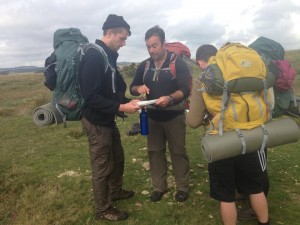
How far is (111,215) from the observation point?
5543 millimetres

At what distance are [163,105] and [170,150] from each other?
1.17m

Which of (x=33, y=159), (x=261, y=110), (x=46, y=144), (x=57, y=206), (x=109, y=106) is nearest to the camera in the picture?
(x=261, y=110)

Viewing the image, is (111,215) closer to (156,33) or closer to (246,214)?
(246,214)

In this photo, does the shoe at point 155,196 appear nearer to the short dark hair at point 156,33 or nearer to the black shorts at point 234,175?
the black shorts at point 234,175


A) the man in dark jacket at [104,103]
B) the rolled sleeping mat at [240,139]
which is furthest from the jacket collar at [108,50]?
the rolled sleeping mat at [240,139]

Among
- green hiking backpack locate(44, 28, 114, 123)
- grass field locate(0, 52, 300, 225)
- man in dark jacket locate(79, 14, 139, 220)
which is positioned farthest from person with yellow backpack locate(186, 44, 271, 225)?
green hiking backpack locate(44, 28, 114, 123)

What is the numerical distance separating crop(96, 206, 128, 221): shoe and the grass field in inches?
4.6

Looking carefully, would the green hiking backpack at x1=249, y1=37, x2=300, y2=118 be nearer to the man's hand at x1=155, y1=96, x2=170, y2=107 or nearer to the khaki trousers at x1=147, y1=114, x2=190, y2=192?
the man's hand at x1=155, y1=96, x2=170, y2=107

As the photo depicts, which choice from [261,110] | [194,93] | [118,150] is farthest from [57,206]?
[261,110]

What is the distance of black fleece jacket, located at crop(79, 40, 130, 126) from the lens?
4.82 meters

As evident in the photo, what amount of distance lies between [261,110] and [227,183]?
1015 mm

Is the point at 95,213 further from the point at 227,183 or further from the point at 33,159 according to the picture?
the point at 33,159

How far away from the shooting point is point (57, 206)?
620 cm

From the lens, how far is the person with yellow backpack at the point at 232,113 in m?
4.04
